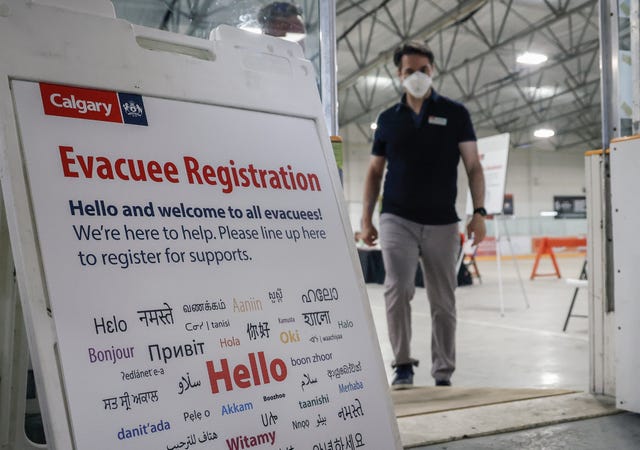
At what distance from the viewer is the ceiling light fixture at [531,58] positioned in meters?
12.3

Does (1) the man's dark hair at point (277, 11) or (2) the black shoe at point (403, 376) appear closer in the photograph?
(1) the man's dark hair at point (277, 11)

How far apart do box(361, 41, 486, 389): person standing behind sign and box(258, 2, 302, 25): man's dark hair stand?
60 cm

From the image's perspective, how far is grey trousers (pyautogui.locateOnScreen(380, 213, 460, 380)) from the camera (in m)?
2.46

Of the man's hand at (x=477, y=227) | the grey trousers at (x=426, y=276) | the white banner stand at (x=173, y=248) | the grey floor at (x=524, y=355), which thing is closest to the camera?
the white banner stand at (x=173, y=248)

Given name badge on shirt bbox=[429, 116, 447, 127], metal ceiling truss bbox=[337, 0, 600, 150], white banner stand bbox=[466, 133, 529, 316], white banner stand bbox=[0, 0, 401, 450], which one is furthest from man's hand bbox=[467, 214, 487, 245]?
metal ceiling truss bbox=[337, 0, 600, 150]

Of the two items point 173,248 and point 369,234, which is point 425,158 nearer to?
point 369,234

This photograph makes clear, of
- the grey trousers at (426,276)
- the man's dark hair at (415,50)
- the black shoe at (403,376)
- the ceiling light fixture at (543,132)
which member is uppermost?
the ceiling light fixture at (543,132)

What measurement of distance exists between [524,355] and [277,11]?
2.41 m

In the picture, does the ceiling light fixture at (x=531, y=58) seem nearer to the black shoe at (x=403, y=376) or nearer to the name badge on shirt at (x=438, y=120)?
the name badge on shirt at (x=438, y=120)

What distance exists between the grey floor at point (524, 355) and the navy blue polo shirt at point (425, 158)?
0.94 meters

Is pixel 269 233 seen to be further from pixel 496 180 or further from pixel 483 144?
pixel 483 144

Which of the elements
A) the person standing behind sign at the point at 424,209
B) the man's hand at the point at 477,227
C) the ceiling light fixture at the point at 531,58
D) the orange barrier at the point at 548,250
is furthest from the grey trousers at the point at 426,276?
the ceiling light fixture at the point at 531,58

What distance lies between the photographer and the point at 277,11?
222 centimetres

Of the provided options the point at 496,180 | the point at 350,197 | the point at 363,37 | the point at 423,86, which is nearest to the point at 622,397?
the point at 423,86
